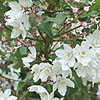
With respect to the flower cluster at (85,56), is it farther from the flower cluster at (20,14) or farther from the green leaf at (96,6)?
the flower cluster at (20,14)

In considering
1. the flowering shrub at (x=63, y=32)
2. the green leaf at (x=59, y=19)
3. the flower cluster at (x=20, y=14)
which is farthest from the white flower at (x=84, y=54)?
the flower cluster at (x=20, y=14)

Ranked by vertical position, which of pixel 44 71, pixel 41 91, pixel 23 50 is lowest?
pixel 41 91

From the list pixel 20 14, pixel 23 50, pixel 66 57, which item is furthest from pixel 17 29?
pixel 66 57

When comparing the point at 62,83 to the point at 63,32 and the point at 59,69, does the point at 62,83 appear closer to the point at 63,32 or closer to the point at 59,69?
the point at 59,69

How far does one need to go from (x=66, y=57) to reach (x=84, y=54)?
95 millimetres

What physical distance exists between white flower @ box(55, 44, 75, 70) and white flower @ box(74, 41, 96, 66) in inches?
1.3

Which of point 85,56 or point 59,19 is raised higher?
point 59,19

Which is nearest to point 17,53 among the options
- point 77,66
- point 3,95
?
point 3,95

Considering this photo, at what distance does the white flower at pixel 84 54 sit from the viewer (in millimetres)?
1175

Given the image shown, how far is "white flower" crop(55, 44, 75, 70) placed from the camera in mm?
1196

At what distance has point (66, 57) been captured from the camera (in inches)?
47.7

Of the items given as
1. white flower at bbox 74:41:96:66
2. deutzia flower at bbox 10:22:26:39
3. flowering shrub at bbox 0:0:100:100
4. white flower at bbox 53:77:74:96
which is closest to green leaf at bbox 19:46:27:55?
flowering shrub at bbox 0:0:100:100

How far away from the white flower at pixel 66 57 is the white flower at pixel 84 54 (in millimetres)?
33

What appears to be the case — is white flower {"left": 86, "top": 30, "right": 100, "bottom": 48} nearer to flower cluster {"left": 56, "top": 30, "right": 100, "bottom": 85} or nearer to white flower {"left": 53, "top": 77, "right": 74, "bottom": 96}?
flower cluster {"left": 56, "top": 30, "right": 100, "bottom": 85}
